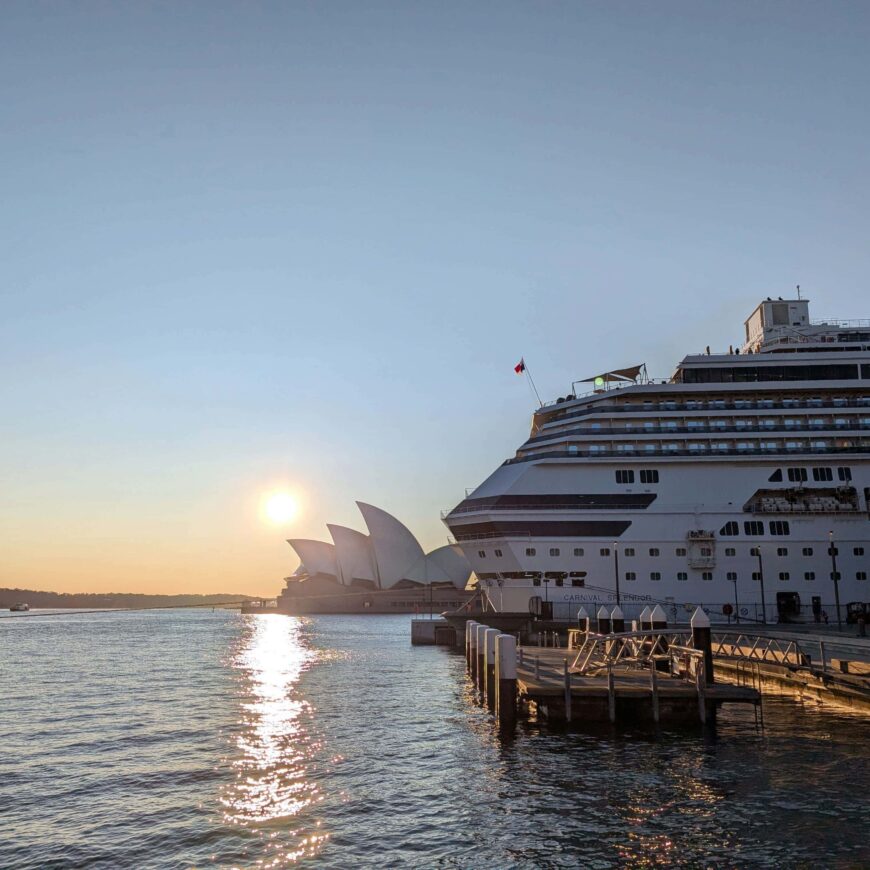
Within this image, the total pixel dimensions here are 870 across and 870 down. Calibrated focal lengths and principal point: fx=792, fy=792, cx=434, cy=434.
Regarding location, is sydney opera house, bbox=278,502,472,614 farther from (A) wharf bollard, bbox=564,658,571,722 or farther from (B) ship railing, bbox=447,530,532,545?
(A) wharf bollard, bbox=564,658,571,722

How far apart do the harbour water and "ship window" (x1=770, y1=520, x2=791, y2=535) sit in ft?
89.1

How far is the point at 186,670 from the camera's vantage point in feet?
151

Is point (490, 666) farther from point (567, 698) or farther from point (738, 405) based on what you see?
point (738, 405)

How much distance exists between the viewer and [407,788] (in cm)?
1797

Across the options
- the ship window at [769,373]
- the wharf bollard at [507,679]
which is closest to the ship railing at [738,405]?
the ship window at [769,373]

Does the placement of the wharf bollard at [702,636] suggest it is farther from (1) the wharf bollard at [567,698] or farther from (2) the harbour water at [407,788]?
(1) the wharf bollard at [567,698]

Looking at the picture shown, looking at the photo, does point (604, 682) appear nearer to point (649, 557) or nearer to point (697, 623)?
point (697, 623)

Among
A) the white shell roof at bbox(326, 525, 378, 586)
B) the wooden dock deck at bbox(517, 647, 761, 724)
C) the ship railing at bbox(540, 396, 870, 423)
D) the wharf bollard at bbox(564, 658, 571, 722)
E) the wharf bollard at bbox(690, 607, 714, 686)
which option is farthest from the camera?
the white shell roof at bbox(326, 525, 378, 586)

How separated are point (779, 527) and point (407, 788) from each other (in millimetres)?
42615

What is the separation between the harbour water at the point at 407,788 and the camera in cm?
1384

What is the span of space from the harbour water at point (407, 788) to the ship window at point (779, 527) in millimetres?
27161

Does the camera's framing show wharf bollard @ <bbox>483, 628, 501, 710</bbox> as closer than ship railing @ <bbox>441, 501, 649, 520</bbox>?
Yes

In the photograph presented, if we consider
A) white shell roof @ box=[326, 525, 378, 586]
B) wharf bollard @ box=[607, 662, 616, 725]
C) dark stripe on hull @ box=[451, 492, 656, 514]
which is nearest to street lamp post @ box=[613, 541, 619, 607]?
dark stripe on hull @ box=[451, 492, 656, 514]

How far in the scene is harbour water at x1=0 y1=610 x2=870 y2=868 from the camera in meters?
13.8
